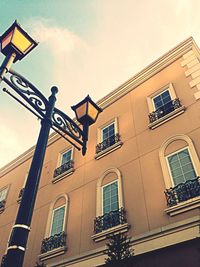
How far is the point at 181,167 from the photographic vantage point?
851 cm

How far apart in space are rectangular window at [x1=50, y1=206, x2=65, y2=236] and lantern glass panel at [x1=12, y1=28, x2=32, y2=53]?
8.57 meters

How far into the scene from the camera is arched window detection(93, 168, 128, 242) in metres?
8.81

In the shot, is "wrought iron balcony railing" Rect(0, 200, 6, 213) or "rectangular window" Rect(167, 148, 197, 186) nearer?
"rectangular window" Rect(167, 148, 197, 186)

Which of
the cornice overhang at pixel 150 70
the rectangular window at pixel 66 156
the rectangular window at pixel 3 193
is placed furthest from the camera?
the rectangular window at pixel 3 193

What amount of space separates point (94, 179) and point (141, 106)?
412 cm

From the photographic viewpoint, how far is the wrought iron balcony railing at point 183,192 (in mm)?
7488

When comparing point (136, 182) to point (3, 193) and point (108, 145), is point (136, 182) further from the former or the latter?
point (3, 193)

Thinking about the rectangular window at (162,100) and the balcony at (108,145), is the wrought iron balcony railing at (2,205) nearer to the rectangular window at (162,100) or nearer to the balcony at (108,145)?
the balcony at (108,145)

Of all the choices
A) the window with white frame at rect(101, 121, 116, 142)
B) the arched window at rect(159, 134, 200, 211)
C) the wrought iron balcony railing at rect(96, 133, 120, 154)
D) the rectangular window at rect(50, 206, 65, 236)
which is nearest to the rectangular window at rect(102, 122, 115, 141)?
the window with white frame at rect(101, 121, 116, 142)

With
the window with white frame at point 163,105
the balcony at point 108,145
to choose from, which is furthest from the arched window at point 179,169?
the balcony at point 108,145

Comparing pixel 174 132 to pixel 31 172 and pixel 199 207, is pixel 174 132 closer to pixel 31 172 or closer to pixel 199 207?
pixel 199 207

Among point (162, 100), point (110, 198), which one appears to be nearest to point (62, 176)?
point (110, 198)

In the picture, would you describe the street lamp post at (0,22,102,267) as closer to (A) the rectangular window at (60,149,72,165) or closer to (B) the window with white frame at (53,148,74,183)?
(B) the window with white frame at (53,148,74,183)

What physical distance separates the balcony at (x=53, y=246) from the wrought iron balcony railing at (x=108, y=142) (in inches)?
164
